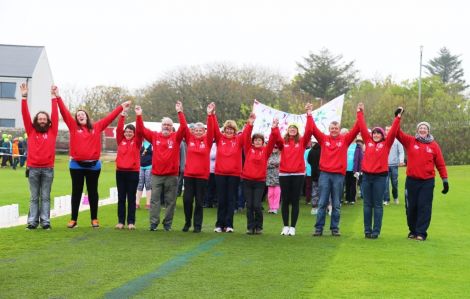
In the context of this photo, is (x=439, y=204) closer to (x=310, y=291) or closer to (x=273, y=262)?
(x=273, y=262)

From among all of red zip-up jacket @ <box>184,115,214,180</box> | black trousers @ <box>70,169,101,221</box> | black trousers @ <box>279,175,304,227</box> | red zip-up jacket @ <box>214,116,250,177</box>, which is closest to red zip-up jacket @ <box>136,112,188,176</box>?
red zip-up jacket @ <box>184,115,214,180</box>

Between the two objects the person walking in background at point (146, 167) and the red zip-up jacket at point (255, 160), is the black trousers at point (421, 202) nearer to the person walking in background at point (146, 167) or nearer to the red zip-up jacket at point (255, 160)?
the red zip-up jacket at point (255, 160)

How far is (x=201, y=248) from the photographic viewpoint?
39.6ft

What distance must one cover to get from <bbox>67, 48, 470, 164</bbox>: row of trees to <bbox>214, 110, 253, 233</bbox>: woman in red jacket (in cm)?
3687

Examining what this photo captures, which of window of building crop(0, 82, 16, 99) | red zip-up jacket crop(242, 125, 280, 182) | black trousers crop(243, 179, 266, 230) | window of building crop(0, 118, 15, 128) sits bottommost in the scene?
black trousers crop(243, 179, 266, 230)

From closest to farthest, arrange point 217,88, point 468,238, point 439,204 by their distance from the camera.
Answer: point 468,238
point 439,204
point 217,88

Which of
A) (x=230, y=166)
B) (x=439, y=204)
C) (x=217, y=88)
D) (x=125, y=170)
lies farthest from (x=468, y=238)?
(x=217, y=88)

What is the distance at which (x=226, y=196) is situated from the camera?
14492 mm

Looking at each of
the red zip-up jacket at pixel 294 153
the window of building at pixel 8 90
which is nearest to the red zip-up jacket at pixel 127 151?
the red zip-up jacket at pixel 294 153

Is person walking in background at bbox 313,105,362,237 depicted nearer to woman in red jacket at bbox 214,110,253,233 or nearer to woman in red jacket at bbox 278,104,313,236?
woman in red jacket at bbox 278,104,313,236

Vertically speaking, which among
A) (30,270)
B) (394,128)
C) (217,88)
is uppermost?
(217,88)

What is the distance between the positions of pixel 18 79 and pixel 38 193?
56.6 meters

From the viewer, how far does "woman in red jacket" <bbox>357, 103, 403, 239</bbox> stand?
46.6 ft

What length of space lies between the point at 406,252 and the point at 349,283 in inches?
125
